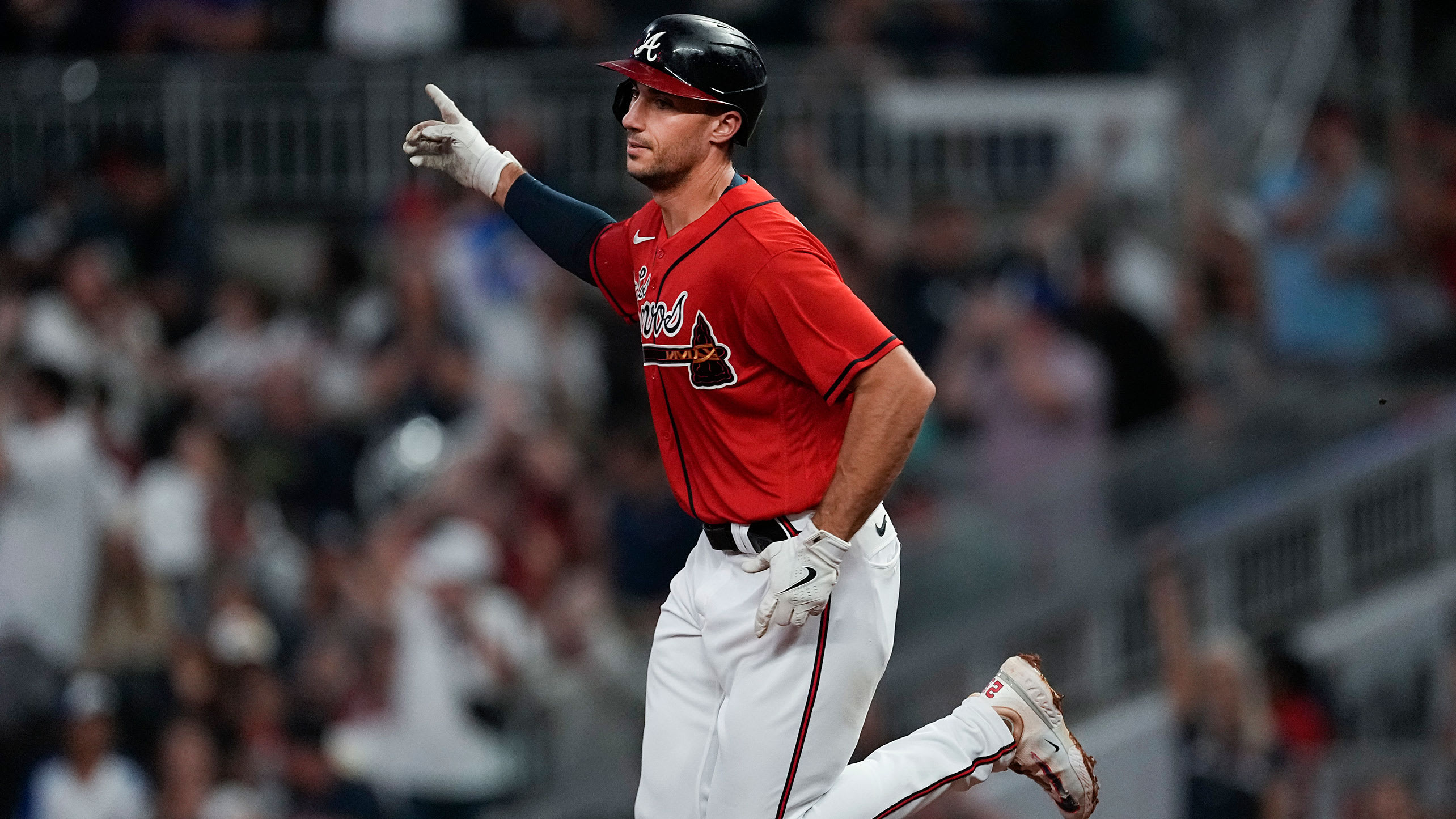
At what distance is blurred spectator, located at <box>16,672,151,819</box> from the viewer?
27.7 ft

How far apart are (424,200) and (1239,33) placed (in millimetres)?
5148

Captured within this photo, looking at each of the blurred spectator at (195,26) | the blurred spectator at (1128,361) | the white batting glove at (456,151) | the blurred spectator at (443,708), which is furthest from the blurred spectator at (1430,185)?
the blurred spectator at (195,26)

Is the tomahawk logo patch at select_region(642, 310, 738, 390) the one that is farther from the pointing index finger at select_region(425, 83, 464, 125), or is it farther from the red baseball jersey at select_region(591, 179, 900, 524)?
the pointing index finger at select_region(425, 83, 464, 125)

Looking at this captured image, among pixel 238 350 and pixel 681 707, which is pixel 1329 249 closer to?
pixel 238 350

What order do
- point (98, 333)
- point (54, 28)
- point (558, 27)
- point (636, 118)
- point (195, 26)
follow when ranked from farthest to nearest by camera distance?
point (558, 27), point (195, 26), point (54, 28), point (98, 333), point (636, 118)

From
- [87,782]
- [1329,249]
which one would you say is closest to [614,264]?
[87,782]

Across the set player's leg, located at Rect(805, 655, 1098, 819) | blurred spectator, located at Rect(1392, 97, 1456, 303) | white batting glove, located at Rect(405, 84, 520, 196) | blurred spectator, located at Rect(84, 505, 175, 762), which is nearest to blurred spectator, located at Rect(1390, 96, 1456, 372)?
blurred spectator, located at Rect(1392, 97, 1456, 303)

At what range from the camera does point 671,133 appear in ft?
15.1

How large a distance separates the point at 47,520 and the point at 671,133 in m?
5.49

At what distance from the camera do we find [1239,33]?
11.7 m

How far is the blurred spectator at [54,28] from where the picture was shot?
38.9ft

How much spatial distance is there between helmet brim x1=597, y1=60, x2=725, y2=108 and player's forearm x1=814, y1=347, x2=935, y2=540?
2.60 feet

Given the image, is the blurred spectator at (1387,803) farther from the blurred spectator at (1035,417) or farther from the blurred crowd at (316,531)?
the blurred crowd at (316,531)

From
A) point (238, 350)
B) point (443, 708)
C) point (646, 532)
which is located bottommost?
point (443, 708)
